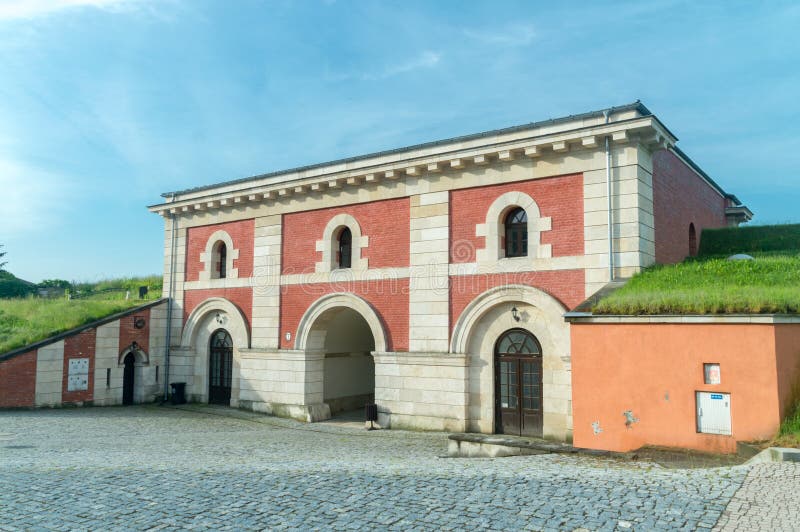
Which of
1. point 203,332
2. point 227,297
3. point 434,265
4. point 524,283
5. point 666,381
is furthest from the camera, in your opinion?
point 203,332

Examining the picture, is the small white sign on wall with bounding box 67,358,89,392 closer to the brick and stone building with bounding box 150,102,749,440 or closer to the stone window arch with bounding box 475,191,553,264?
the brick and stone building with bounding box 150,102,749,440

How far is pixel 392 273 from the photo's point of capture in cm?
1579

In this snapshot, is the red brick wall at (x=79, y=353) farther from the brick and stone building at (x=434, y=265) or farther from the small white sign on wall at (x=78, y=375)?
the brick and stone building at (x=434, y=265)

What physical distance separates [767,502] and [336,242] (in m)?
13.0

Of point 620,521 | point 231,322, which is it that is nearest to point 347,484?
point 620,521

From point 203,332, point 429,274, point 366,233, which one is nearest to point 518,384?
point 429,274

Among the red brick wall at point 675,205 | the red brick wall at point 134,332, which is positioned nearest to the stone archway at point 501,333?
the red brick wall at point 675,205

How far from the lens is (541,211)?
13.7m

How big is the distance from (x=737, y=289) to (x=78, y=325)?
18382 mm

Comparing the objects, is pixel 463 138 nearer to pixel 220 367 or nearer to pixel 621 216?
pixel 621 216

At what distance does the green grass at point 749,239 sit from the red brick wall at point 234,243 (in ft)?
45.5

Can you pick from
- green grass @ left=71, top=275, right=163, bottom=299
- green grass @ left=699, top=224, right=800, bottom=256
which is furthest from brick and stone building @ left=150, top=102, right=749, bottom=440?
green grass @ left=71, top=275, right=163, bottom=299

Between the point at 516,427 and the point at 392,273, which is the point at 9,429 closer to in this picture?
the point at 392,273

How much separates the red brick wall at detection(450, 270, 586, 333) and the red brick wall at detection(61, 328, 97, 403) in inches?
472
